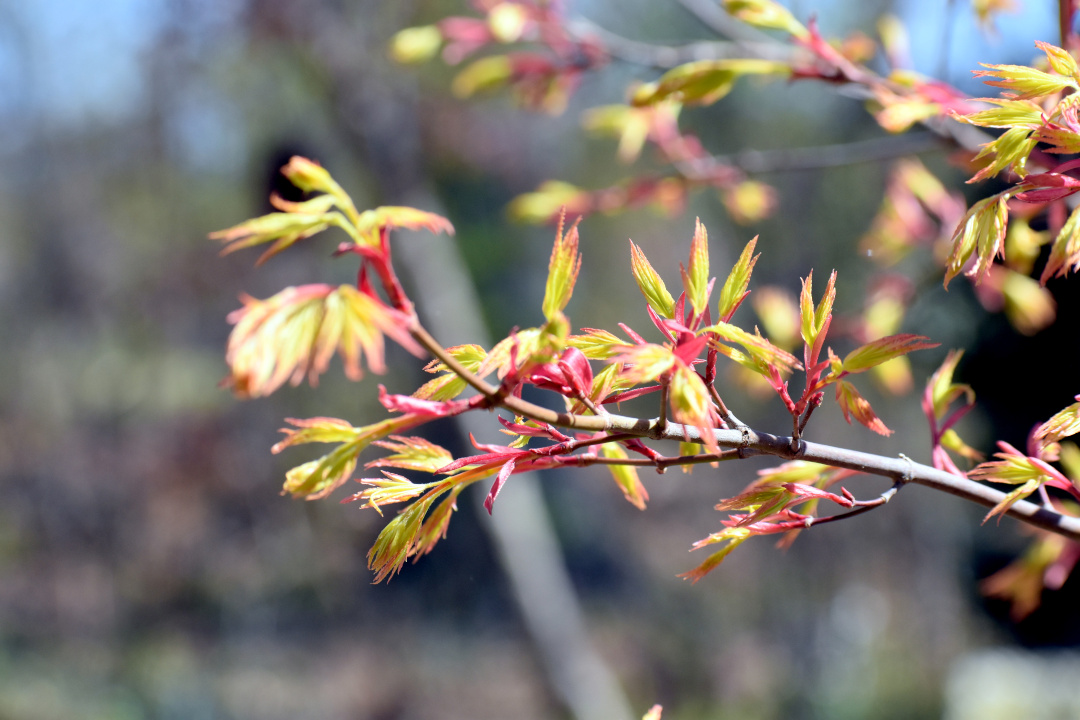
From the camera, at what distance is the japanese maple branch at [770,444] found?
26cm

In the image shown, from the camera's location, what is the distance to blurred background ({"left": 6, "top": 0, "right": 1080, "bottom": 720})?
2.83 meters

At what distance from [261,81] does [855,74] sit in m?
3.81

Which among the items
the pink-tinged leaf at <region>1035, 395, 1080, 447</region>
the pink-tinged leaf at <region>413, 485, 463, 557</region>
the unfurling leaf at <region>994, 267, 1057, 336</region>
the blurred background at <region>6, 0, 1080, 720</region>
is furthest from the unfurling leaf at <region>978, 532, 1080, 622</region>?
the blurred background at <region>6, 0, 1080, 720</region>

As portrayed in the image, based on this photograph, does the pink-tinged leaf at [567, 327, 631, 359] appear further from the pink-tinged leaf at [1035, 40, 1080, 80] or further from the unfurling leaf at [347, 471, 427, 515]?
the pink-tinged leaf at [1035, 40, 1080, 80]

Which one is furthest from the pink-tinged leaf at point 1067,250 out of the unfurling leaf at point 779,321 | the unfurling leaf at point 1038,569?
the unfurling leaf at point 779,321

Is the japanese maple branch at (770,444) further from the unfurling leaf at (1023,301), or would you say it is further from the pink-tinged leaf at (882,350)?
the unfurling leaf at (1023,301)

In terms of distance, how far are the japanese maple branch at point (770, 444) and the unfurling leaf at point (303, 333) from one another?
0.07 ft

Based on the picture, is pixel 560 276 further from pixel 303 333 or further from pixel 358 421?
pixel 358 421

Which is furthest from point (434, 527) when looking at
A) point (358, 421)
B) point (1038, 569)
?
point (358, 421)

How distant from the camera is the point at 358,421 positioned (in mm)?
4828

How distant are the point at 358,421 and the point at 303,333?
4.78 m

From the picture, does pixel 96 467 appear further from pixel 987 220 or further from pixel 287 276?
pixel 987 220

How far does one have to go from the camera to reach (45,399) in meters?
4.77

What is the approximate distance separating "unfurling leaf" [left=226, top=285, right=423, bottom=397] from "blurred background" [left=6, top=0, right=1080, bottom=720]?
184 centimetres
